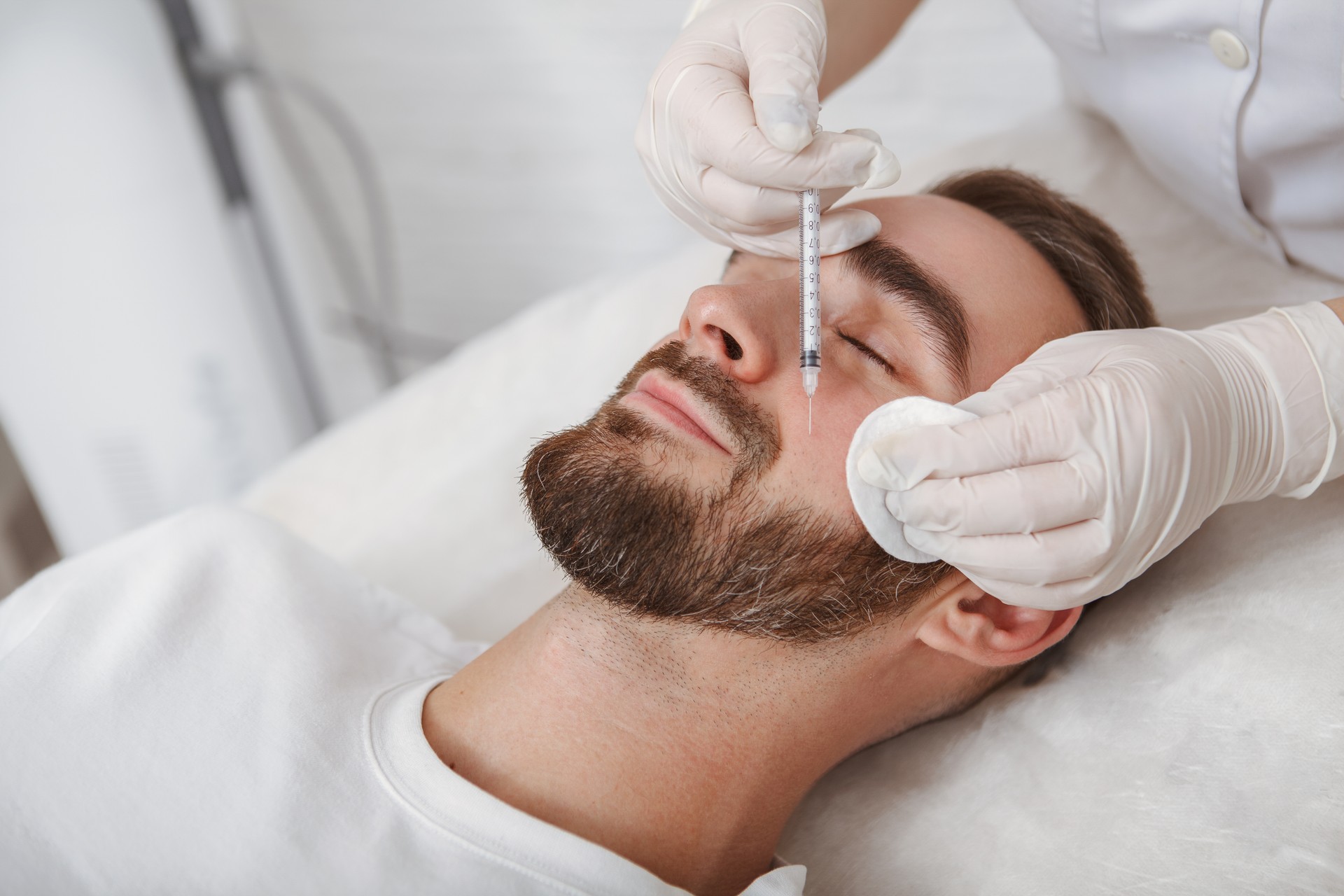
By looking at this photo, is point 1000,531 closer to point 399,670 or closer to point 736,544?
point 736,544

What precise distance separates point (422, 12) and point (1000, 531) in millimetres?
2117

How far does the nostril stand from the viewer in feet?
3.13

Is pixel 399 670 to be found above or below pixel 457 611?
above

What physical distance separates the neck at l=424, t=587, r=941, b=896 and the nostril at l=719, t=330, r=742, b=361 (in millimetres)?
276

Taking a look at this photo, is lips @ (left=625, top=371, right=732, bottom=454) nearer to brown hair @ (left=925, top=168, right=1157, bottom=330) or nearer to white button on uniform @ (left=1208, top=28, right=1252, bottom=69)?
brown hair @ (left=925, top=168, right=1157, bottom=330)

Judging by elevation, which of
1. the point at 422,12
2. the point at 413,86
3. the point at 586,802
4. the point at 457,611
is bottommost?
the point at 457,611

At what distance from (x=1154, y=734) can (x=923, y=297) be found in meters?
0.53

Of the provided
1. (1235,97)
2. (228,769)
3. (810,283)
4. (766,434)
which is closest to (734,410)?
(766,434)

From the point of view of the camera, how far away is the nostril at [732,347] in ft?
3.13

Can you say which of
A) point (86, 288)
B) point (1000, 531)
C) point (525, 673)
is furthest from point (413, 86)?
point (1000, 531)

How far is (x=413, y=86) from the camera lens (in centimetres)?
248

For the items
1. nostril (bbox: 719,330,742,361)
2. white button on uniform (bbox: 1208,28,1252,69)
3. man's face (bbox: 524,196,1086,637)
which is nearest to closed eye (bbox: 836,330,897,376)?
man's face (bbox: 524,196,1086,637)

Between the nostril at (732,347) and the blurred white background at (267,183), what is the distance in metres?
1.21

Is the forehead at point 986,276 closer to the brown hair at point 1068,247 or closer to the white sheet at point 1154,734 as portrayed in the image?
the brown hair at point 1068,247
